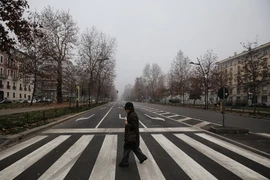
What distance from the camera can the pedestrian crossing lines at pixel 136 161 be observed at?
4285mm

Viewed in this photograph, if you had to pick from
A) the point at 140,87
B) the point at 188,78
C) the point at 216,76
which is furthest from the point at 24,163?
the point at 140,87

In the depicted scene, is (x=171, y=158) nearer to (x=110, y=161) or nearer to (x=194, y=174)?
(x=194, y=174)

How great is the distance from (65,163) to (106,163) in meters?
1.14

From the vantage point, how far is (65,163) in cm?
501

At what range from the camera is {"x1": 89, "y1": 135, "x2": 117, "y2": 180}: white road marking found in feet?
13.8

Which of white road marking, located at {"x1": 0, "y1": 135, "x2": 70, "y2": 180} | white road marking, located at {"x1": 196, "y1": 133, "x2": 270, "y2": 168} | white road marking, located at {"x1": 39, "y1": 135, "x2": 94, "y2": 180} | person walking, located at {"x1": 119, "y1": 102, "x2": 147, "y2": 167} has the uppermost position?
person walking, located at {"x1": 119, "y1": 102, "x2": 147, "y2": 167}

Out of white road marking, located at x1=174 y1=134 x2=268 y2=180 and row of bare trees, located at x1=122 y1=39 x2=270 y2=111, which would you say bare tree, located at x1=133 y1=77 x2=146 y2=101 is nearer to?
row of bare trees, located at x1=122 y1=39 x2=270 y2=111

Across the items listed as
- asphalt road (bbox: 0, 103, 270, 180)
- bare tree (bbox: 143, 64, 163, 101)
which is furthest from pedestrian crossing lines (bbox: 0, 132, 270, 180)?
bare tree (bbox: 143, 64, 163, 101)

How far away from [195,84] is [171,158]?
34.4 meters

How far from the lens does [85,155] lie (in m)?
5.71

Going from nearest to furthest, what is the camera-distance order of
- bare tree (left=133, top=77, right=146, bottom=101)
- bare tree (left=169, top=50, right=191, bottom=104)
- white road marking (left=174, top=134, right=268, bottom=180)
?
white road marking (left=174, top=134, right=268, bottom=180) < bare tree (left=169, top=50, right=191, bottom=104) < bare tree (left=133, top=77, right=146, bottom=101)

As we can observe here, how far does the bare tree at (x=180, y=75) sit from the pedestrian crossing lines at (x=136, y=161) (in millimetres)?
38545

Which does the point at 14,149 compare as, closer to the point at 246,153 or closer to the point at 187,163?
the point at 187,163

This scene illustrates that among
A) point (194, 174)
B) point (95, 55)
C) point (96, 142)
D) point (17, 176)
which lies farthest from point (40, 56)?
point (194, 174)
